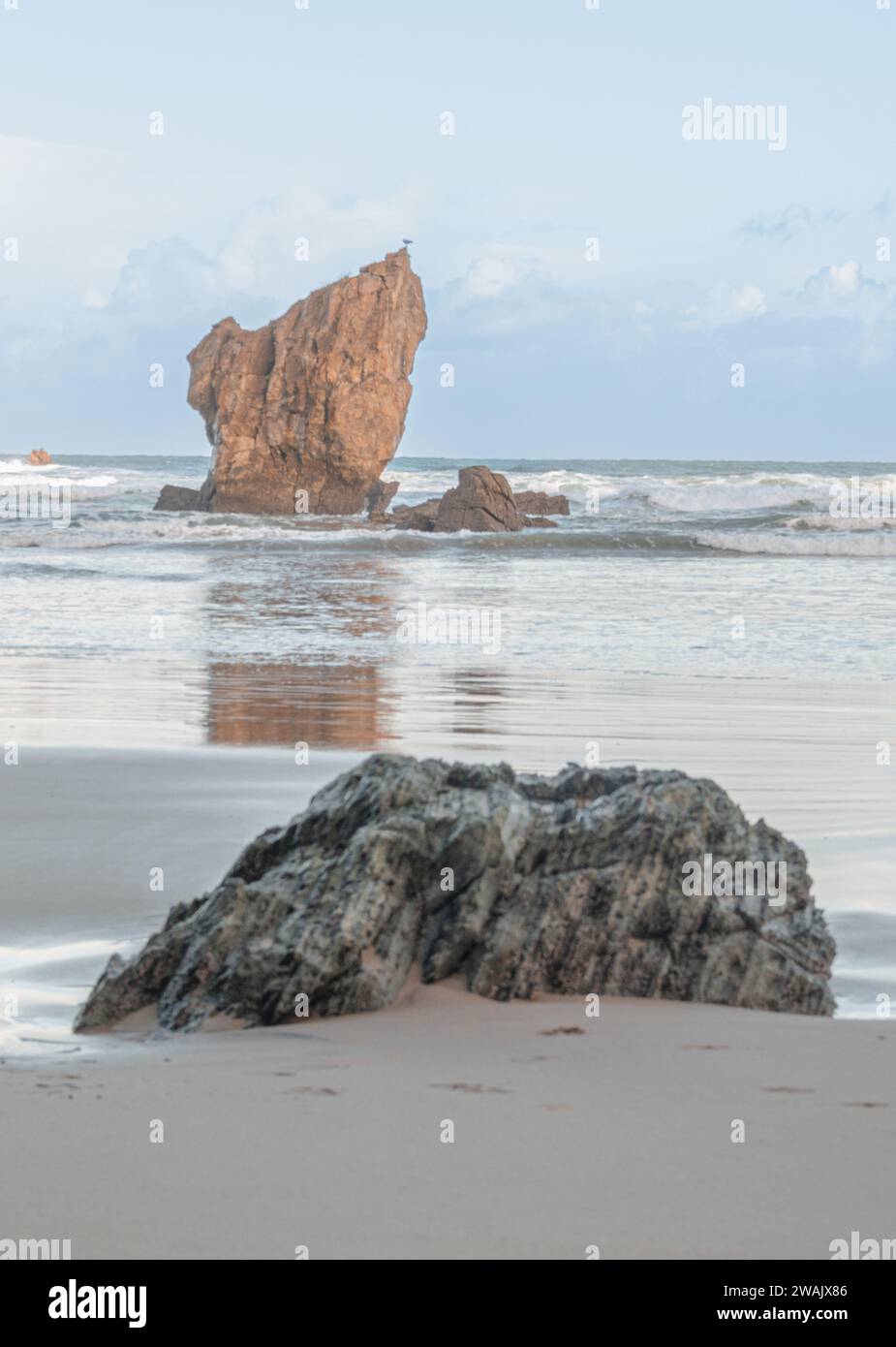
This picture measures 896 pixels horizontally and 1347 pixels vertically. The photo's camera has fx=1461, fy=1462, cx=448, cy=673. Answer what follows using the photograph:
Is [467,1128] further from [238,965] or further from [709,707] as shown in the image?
[709,707]

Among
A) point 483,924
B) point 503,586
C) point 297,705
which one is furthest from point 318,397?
point 483,924

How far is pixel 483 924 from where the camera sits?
3885 mm

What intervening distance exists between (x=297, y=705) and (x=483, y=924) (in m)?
6.27

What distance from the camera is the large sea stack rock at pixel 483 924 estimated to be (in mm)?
3746

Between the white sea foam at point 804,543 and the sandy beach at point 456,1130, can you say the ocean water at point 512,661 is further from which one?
the sandy beach at point 456,1130

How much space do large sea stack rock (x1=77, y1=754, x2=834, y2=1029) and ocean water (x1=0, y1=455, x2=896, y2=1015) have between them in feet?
1.54

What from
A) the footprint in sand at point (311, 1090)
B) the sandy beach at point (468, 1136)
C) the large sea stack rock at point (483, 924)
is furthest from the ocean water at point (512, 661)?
the footprint in sand at point (311, 1090)

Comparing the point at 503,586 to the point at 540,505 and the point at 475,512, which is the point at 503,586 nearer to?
the point at 475,512

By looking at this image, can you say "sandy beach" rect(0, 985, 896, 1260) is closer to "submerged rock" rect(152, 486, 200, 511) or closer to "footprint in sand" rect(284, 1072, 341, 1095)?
"footprint in sand" rect(284, 1072, 341, 1095)

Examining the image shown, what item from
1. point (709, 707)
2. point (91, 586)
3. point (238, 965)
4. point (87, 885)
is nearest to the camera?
point (238, 965)

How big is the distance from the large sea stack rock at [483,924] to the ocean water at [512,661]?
18.5 inches
